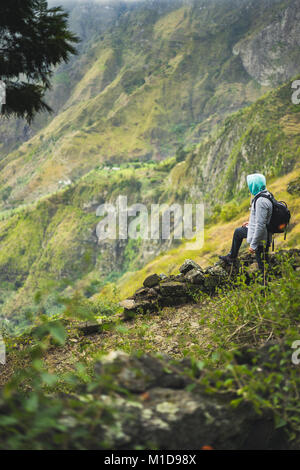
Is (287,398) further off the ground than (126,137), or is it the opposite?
(126,137)

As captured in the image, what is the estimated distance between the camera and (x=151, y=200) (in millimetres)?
107688

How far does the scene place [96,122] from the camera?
191 meters

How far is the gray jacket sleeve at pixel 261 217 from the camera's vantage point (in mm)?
4812

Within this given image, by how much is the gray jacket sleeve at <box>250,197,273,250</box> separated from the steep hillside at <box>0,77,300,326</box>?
12.7 meters

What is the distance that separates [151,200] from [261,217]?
339 feet

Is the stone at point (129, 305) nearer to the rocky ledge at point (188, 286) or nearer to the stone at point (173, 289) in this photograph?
the rocky ledge at point (188, 286)

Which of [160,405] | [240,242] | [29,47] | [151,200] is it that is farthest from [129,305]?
[151,200]

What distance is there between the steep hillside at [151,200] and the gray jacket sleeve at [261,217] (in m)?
12.7

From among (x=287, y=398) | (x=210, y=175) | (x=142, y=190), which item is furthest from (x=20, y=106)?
(x=142, y=190)

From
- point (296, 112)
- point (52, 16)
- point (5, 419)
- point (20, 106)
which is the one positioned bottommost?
point (5, 419)

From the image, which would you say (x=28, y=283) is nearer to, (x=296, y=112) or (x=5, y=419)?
(x=296, y=112)

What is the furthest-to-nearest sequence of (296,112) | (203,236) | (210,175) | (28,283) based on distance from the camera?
(28,283), (210,175), (296,112), (203,236)

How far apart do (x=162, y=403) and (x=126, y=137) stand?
188354mm

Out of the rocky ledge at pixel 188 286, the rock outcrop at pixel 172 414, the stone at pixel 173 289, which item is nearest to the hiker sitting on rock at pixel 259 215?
the rocky ledge at pixel 188 286
